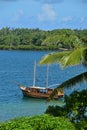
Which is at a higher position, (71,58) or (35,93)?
(71,58)

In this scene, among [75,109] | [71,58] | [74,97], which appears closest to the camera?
[71,58]

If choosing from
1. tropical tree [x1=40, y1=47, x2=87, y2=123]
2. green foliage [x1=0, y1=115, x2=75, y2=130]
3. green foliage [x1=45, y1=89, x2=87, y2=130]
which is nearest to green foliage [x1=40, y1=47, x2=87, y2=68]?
tropical tree [x1=40, y1=47, x2=87, y2=123]

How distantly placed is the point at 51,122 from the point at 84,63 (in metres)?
5.56

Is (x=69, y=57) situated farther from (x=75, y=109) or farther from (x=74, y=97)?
(x=75, y=109)

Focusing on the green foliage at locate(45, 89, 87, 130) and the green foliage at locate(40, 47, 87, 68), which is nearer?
the green foliage at locate(40, 47, 87, 68)

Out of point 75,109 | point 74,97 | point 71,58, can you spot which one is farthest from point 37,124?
point 74,97

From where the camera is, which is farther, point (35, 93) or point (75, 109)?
point (35, 93)

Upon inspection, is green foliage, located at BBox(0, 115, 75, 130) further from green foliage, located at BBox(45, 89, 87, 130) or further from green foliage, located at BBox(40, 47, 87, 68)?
green foliage, located at BBox(45, 89, 87, 130)

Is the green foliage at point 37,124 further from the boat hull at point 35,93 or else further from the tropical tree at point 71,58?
the boat hull at point 35,93

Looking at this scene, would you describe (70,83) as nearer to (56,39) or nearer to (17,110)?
(56,39)

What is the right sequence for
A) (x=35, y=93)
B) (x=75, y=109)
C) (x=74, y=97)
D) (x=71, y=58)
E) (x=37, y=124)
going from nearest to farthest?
(x=37, y=124) < (x=71, y=58) < (x=75, y=109) < (x=74, y=97) < (x=35, y=93)

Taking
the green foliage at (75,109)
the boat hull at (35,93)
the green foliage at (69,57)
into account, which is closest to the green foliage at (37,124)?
the green foliage at (69,57)

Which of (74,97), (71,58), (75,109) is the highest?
(71,58)

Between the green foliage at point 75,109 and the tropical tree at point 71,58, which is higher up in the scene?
the tropical tree at point 71,58
